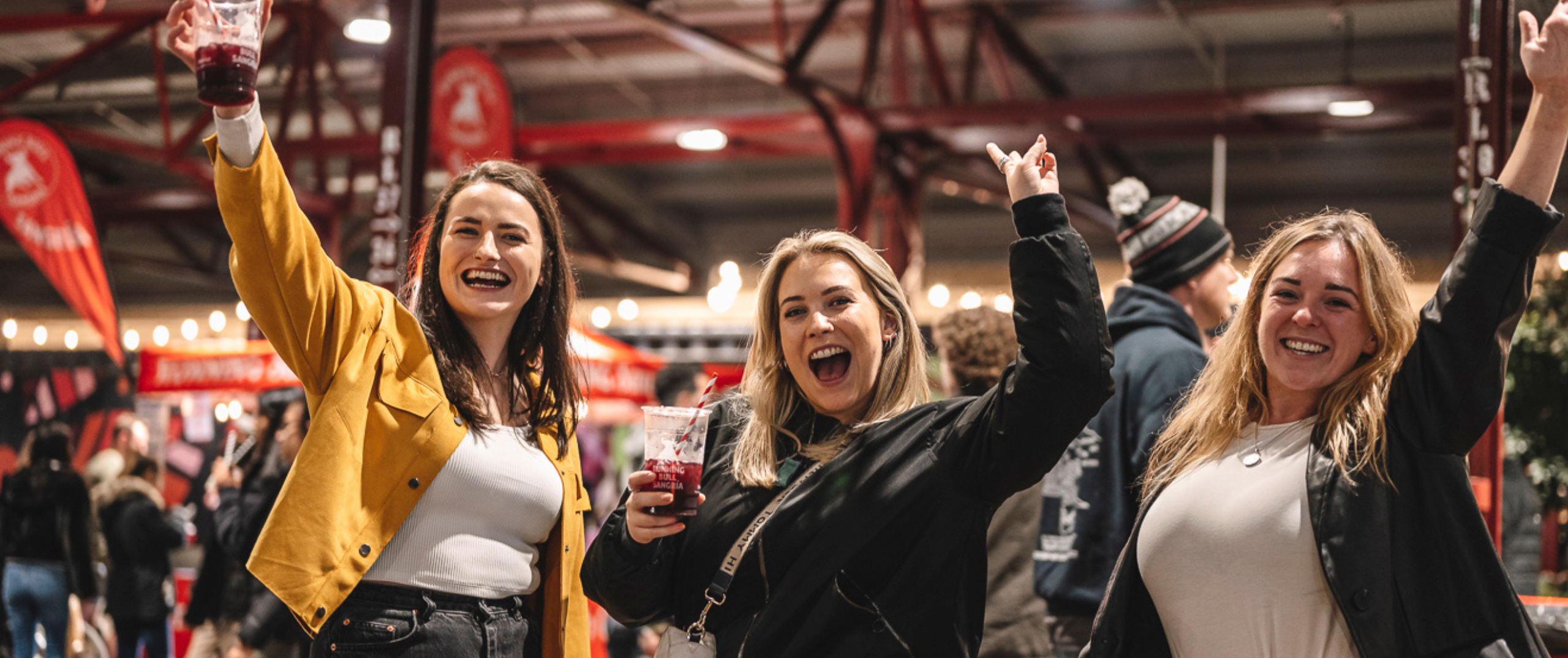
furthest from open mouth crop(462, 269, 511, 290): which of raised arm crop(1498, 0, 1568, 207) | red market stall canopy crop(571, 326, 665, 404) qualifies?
red market stall canopy crop(571, 326, 665, 404)

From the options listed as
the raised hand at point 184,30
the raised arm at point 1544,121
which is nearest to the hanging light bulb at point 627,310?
the raised hand at point 184,30

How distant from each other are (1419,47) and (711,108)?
6.93 metres

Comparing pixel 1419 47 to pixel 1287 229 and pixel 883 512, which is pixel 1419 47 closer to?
pixel 1287 229

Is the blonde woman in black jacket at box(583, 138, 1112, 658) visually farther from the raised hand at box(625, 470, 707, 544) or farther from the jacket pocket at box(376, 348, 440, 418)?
the jacket pocket at box(376, 348, 440, 418)

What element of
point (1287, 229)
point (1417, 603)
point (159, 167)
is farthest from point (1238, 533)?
point (159, 167)

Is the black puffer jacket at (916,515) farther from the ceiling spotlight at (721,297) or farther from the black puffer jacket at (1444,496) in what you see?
the ceiling spotlight at (721,297)

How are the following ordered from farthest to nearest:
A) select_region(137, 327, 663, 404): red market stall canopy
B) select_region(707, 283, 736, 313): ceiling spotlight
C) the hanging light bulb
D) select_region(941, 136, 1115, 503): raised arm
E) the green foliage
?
1. the hanging light bulb
2. select_region(707, 283, 736, 313): ceiling spotlight
3. select_region(137, 327, 663, 404): red market stall canopy
4. the green foliage
5. select_region(941, 136, 1115, 503): raised arm

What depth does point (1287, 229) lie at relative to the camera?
2191 mm

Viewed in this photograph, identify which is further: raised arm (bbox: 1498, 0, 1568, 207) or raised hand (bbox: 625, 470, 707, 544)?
raised hand (bbox: 625, 470, 707, 544)

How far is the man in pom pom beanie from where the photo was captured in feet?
10.0

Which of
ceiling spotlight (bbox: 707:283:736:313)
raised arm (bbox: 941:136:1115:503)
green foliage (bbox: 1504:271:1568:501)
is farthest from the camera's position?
ceiling spotlight (bbox: 707:283:736:313)

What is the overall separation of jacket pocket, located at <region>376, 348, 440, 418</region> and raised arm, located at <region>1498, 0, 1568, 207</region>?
6.05 feet

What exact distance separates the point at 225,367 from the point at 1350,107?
26.0 feet

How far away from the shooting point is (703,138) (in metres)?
9.75
